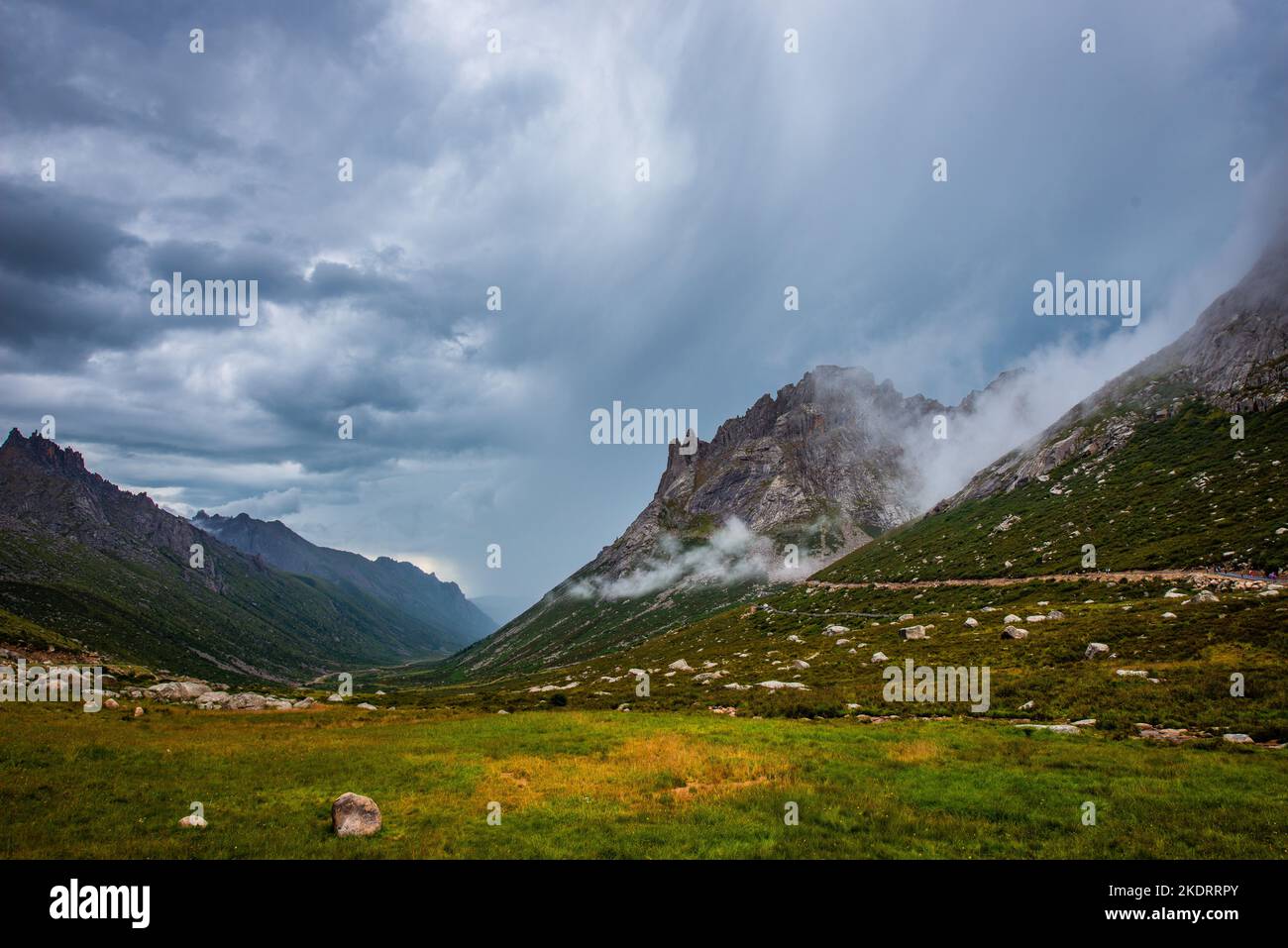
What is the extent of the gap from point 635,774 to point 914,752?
12.8 meters

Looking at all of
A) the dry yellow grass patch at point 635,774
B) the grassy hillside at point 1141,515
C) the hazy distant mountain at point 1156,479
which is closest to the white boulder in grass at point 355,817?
the dry yellow grass patch at point 635,774

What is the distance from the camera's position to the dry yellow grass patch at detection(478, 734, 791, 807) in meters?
21.2

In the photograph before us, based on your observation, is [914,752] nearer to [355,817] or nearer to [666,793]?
[666,793]

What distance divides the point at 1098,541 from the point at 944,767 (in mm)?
95830

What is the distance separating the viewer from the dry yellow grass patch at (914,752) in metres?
23.5

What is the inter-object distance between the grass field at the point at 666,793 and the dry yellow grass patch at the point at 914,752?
132 millimetres

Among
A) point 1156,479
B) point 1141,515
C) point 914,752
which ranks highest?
point 1156,479

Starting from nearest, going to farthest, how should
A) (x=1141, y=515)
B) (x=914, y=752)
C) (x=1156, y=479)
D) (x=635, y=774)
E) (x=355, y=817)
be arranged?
(x=355, y=817)
(x=635, y=774)
(x=914, y=752)
(x=1141, y=515)
(x=1156, y=479)

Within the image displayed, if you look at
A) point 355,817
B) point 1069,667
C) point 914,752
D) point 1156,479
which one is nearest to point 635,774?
point 355,817

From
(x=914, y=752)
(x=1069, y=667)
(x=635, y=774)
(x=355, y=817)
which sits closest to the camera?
(x=355, y=817)

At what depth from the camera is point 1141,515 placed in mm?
93438

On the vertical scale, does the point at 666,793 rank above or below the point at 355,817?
below
